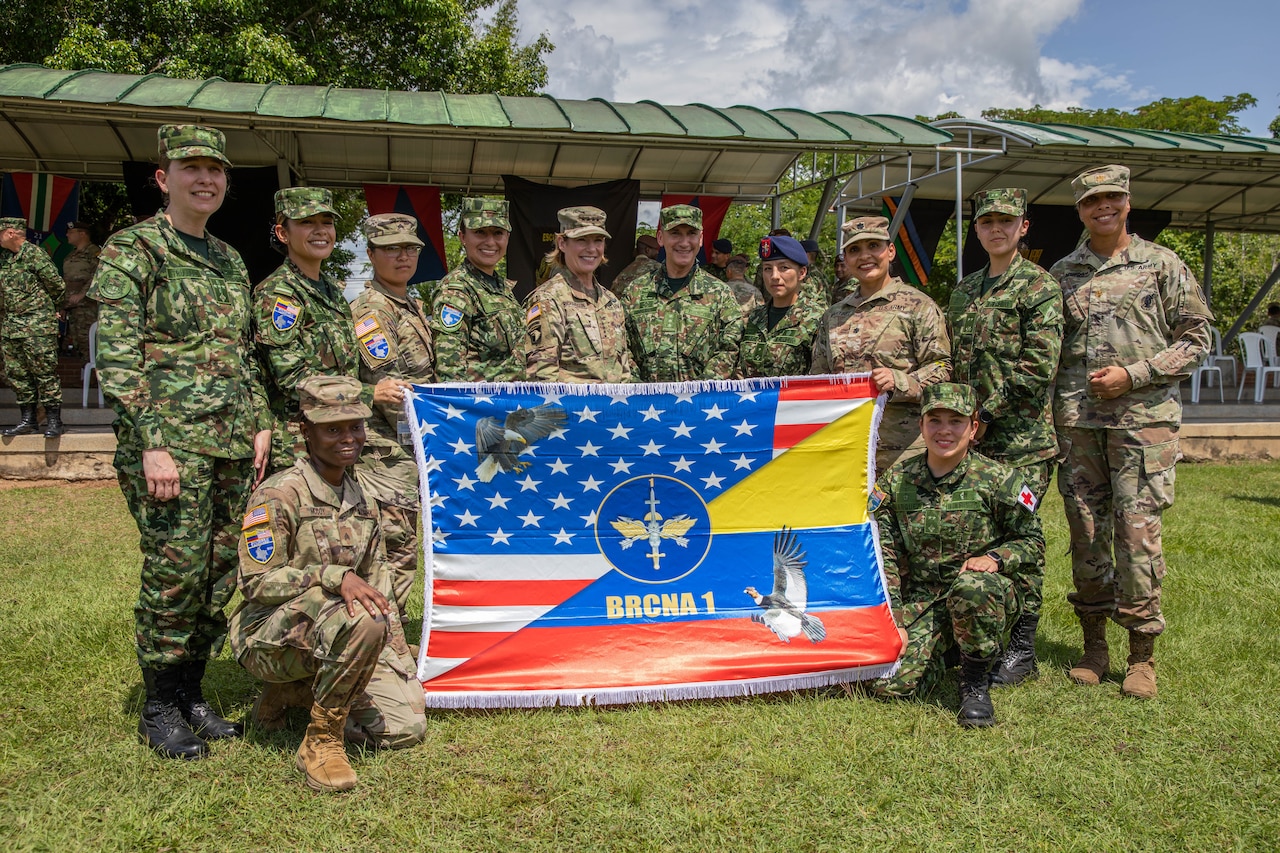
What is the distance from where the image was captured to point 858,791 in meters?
3.15

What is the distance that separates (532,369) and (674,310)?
0.96 meters

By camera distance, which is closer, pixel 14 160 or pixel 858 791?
pixel 858 791

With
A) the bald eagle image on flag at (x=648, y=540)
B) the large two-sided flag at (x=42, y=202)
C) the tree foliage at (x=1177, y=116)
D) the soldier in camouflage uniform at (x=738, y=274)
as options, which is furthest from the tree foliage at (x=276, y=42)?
the tree foliage at (x=1177, y=116)

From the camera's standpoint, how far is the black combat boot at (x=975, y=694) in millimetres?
3646

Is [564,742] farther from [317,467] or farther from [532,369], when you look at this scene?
[532,369]

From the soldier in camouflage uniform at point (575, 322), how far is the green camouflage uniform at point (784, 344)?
2.65 ft

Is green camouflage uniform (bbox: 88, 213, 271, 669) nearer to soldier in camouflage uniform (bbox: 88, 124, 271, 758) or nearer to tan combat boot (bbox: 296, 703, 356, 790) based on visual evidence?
soldier in camouflage uniform (bbox: 88, 124, 271, 758)

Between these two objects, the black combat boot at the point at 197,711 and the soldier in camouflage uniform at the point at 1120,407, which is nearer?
the black combat boot at the point at 197,711

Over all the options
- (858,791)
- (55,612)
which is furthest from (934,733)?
(55,612)

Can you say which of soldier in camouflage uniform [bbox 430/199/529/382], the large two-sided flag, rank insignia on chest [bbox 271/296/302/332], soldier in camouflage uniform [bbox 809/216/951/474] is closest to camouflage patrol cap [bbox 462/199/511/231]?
soldier in camouflage uniform [bbox 430/199/529/382]

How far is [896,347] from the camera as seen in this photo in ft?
14.4

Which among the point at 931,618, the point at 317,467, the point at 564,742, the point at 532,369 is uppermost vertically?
the point at 532,369

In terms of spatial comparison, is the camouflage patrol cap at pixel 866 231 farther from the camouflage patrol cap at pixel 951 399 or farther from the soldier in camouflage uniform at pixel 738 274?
the soldier in camouflage uniform at pixel 738 274

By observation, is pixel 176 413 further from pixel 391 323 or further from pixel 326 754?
pixel 326 754
